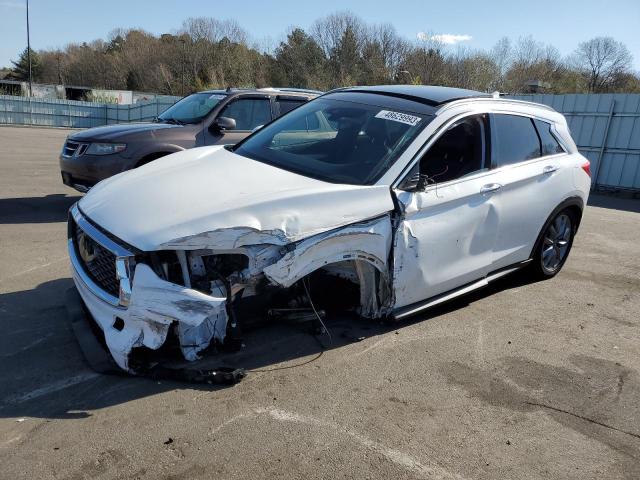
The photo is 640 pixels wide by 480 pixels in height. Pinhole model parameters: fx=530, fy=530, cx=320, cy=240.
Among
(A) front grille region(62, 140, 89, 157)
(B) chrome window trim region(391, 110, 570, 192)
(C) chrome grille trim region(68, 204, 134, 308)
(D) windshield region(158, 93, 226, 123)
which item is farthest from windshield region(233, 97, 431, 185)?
(A) front grille region(62, 140, 89, 157)

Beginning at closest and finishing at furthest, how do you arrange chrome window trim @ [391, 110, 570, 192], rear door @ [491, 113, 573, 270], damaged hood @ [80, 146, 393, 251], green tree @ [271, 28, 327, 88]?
damaged hood @ [80, 146, 393, 251], chrome window trim @ [391, 110, 570, 192], rear door @ [491, 113, 573, 270], green tree @ [271, 28, 327, 88]

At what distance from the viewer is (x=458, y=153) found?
4.41 metres

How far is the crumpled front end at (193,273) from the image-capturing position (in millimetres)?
2979

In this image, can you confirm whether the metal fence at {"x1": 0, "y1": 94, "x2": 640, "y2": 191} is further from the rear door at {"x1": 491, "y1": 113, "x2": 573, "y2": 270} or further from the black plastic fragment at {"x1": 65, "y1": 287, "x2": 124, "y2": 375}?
the black plastic fragment at {"x1": 65, "y1": 287, "x2": 124, "y2": 375}

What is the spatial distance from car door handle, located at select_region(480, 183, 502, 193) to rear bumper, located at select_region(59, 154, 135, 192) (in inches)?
187

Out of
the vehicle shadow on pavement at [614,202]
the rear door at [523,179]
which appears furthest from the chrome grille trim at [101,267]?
the vehicle shadow on pavement at [614,202]

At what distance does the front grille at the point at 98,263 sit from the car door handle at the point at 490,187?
9.39ft

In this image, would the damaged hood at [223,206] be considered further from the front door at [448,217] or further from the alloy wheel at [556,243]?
the alloy wheel at [556,243]

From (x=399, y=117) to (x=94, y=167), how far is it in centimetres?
457

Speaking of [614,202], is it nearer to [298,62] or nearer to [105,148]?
[105,148]

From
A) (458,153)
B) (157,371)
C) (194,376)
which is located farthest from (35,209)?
(458,153)

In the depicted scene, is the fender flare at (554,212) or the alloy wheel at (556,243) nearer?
the fender flare at (554,212)

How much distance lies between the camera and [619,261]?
693 centimetres

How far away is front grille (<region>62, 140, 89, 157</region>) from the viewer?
7203 millimetres
